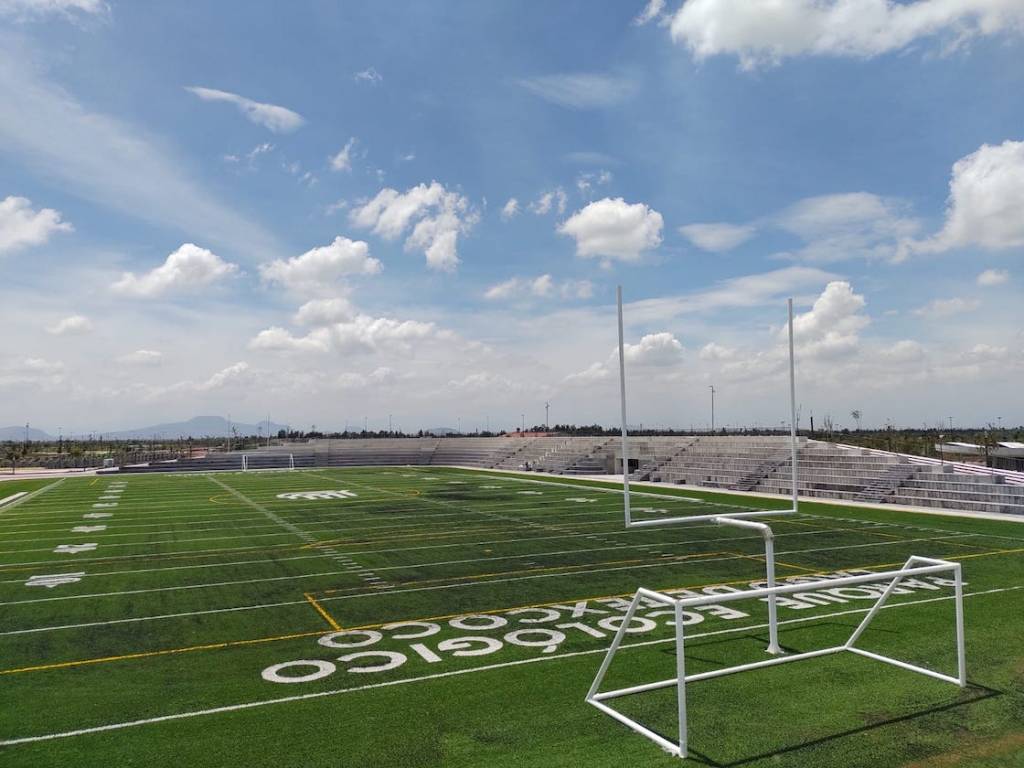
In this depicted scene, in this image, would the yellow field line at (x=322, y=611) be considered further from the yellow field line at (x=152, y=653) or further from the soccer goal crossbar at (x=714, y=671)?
the soccer goal crossbar at (x=714, y=671)

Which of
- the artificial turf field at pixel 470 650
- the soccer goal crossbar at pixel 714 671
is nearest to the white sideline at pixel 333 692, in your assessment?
the artificial turf field at pixel 470 650

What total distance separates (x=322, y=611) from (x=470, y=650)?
304 centimetres

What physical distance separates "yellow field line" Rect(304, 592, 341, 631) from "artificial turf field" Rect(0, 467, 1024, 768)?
46 mm

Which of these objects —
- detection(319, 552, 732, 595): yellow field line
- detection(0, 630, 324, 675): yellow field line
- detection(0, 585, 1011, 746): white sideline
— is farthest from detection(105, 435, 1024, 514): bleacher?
detection(0, 630, 324, 675): yellow field line

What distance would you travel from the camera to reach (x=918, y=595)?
11094 millimetres

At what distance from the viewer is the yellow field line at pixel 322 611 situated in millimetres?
9867

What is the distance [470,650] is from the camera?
862cm

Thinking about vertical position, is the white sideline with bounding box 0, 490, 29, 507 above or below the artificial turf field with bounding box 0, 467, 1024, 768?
above

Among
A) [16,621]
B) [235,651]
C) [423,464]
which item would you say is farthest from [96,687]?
[423,464]

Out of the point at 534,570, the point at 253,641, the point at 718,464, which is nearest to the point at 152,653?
the point at 253,641

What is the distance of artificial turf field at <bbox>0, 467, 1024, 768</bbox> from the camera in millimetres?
6047

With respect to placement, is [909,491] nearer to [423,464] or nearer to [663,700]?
[663,700]

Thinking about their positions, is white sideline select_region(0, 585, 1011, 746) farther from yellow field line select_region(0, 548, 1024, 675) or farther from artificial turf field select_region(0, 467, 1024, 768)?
yellow field line select_region(0, 548, 1024, 675)

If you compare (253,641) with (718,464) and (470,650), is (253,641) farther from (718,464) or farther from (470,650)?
(718,464)
